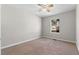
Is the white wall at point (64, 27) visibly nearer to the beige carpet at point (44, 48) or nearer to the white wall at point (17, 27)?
the beige carpet at point (44, 48)

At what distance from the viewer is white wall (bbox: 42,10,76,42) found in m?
1.61

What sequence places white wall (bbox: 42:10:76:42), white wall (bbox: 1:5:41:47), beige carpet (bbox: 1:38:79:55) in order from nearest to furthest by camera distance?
white wall (bbox: 42:10:76:42) < beige carpet (bbox: 1:38:79:55) < white wall (bbox: 1:5:41:47)

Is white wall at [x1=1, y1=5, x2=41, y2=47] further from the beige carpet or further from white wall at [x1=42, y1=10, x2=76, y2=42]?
white wall at [x1=42, y1=10, x2=76, y2=42]

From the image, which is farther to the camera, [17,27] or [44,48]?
[17,27]

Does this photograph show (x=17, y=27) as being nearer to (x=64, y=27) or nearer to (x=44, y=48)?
(x=44, y=48)

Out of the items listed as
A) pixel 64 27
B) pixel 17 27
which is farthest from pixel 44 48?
pixel 17 27

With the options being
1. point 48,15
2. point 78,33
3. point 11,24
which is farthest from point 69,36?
point 11,24

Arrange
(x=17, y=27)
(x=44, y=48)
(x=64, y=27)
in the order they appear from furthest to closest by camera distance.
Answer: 1. (x=17, y=27)
2. (x=44, y=48)
3. (x=64, y=27)

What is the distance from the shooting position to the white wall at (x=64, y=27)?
161 cm

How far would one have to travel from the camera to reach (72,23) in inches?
63.4

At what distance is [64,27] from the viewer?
1.71m

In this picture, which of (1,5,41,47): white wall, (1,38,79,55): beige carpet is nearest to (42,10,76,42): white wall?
(1,38,79,55): beige carpet
